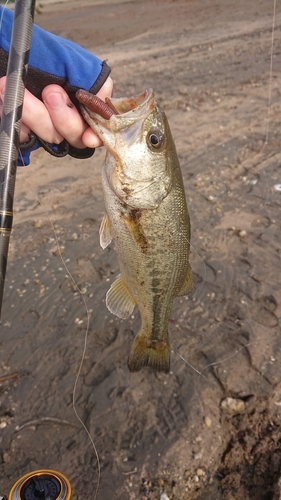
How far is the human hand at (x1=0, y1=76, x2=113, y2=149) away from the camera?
206cm

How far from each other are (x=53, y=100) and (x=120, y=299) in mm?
1220

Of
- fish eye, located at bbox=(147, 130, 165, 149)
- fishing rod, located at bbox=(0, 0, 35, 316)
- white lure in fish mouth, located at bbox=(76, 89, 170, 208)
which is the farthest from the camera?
fish eye, located at bbox=(147, 130, 165, 149)

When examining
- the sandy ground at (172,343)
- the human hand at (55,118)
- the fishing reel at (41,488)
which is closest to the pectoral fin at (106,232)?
the human hand at (55,118)

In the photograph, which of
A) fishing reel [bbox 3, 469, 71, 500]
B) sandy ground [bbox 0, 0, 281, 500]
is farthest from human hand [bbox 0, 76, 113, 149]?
sandy ground [bbox 0, 0, 281, 500]

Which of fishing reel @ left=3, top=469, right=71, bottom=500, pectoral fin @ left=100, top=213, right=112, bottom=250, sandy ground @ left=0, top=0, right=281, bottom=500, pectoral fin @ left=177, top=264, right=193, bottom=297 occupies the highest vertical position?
pectoral fin @ left=100, top=213, right=112, bottom=250

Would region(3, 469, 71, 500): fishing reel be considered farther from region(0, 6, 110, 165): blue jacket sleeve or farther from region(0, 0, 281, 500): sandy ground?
region(0, 6, 110, 165): blue jacket sleeve

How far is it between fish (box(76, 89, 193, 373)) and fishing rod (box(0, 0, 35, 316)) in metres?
0.32

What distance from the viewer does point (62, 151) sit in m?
2.37

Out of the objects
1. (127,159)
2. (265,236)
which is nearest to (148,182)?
(127,159)

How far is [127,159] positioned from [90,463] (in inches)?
83.8

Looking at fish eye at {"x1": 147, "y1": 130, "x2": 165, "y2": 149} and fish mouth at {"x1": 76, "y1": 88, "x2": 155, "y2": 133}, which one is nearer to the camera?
fish mouth at {"x1": 76, "y1": 88, "x2": 155, "y2": 133}

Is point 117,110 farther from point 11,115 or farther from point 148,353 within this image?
point 148,353

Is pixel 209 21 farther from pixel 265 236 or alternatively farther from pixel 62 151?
pixel 62 151

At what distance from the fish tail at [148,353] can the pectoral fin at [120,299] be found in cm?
23
